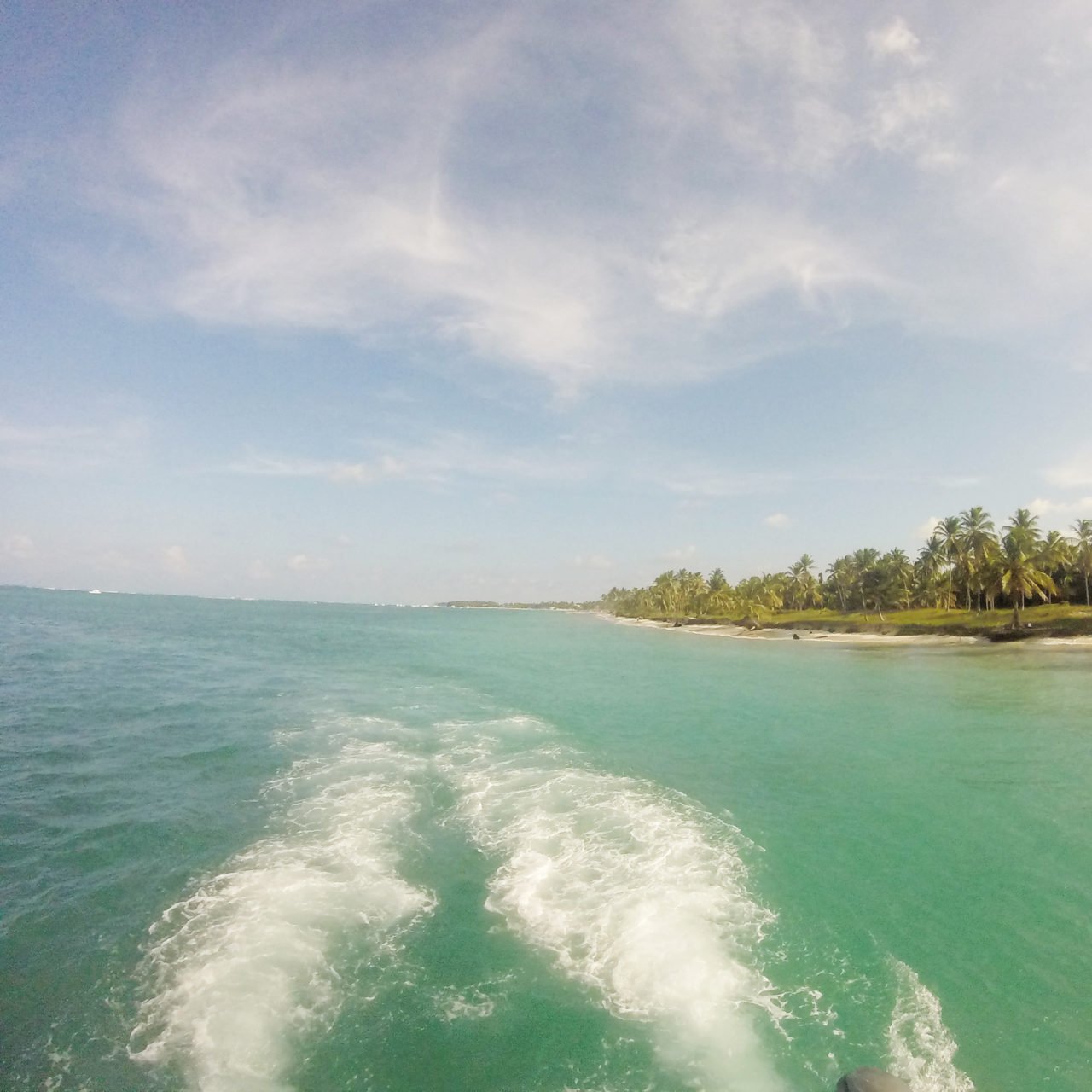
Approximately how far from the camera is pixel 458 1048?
927cm

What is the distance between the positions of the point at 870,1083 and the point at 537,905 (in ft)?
25.2

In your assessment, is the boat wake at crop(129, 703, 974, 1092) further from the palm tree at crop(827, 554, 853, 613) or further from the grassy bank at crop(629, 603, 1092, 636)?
the palm tree at crop(827, 554, 853, 613)

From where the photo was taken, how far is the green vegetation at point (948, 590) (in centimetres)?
8381

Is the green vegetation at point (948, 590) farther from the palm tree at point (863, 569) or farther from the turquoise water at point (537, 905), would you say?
the turquoise water at point (537, 905)

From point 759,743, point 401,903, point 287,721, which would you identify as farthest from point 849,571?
point 401,903

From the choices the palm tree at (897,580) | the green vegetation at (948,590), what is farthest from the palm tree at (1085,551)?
the palm tree at (897,580)

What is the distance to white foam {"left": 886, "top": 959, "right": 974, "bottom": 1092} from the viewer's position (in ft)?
28.7

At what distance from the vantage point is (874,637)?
100 m

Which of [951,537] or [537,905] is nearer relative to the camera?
[537,905]

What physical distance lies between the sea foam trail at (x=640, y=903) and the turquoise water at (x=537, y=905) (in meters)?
0.08

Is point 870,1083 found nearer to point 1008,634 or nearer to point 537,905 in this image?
point 537,905

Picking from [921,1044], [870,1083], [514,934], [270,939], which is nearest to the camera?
[870,1083]

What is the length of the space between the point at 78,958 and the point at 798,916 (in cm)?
1583

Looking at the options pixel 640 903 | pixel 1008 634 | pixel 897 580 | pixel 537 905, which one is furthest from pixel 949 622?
pixel 537 905
